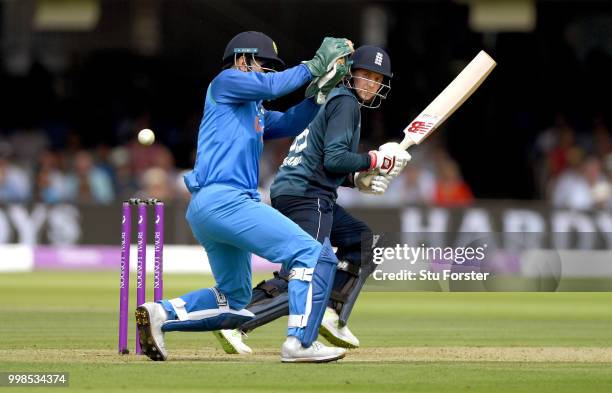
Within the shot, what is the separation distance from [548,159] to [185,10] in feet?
17.3

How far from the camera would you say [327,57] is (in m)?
5.87

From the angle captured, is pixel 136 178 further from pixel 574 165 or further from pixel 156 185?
pixel 574 165

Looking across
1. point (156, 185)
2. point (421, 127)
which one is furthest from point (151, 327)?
point (156, 185)

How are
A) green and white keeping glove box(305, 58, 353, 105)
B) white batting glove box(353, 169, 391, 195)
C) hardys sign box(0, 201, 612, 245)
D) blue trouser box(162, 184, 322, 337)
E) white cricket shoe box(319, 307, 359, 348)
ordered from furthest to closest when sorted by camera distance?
hardys sign box(0, 201, 612, 245)
white cricket shoe box(319, 307, 359, 348)
white batting glove box(353, 169, 391, 195)
green and white keeping glove box(305, 58, 353, 105)
blue trouser box(162, 184, 322, 337)

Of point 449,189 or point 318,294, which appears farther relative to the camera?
point 449,189

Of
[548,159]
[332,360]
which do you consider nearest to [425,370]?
[332,360]

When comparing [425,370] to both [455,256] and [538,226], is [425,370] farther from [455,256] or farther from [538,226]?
[538,226]

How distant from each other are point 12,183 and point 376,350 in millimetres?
9142

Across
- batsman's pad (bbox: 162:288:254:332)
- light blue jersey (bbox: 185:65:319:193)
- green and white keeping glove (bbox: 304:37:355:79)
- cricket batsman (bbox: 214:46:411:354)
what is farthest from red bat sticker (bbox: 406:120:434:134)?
batsman's pad (bbox: 162:288:254:332)

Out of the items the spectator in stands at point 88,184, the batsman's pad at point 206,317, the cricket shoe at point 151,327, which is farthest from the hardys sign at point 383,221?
the cricket shoe at point 151,327

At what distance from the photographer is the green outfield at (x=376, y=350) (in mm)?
5285

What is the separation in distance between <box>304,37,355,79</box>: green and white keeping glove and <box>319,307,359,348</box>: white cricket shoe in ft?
5.11

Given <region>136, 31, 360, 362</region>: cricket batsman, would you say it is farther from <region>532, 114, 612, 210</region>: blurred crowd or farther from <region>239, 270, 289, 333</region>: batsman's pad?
<region>532, 114, 612, 210</region>: blurred crowd

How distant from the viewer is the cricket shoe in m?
→ 5.89
